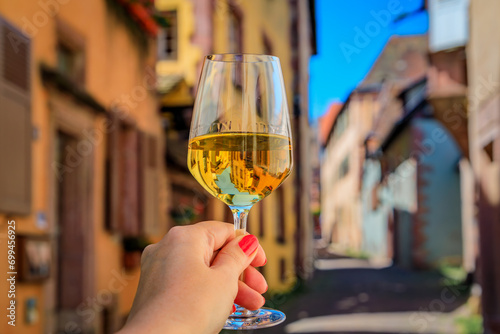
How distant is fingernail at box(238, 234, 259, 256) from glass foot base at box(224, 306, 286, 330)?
15 cm

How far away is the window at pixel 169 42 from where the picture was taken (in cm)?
1068

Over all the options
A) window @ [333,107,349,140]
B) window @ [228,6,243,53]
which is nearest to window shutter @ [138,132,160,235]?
window @ [228,6,243,53]

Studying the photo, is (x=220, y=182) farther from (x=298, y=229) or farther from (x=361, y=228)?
(x=361, y=228)

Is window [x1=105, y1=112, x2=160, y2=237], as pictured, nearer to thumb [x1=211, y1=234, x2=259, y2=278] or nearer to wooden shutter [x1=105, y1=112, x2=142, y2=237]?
wooden shutter [x1=105, y1=112, x2=142, y2=237]

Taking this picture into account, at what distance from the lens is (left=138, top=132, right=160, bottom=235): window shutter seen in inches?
326

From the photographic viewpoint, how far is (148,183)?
845 centimetres

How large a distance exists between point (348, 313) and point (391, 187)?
16702 millimetres

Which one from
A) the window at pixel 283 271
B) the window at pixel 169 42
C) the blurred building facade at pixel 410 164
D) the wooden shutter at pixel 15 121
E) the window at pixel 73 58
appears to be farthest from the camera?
the blurred building facade at pixel 410 164

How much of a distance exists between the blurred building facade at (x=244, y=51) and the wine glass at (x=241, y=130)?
813 cm

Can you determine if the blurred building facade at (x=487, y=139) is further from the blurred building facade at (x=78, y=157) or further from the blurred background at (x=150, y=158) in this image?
the blurred building facade at (x=78, y=157)

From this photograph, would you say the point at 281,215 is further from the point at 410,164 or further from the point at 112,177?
the point at 112,177

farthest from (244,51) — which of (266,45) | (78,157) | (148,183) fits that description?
(78,157)

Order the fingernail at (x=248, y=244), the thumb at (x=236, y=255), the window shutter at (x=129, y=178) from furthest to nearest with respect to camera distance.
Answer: the window shutter at (x=129, y=178) → the fingernail at (x=248, y=244) → the thumb at (x=236, y=255)

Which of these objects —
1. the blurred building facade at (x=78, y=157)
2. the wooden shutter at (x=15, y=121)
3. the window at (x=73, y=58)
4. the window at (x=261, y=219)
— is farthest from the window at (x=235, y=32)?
the wooden shutter at (x=15, y=121)
